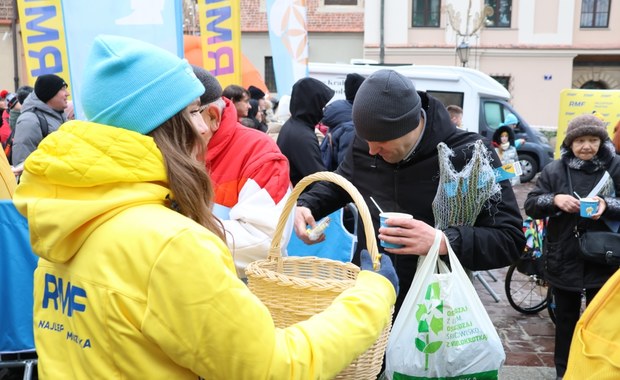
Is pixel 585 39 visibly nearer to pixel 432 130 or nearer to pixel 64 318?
pixel 432 130

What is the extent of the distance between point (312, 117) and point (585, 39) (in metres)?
23.4

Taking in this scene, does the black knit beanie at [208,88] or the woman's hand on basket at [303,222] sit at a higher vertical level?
the black knit beanie at [208,88]

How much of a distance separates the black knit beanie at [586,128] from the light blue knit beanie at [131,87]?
3.33 m

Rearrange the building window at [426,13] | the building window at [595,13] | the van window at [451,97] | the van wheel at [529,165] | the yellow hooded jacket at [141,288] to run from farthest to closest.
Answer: the building window at [595,13]
the building window at [426,13]
the van wheel at [529,165]
the van window at [451,97]
the yellow hooded jacket at [141,288]

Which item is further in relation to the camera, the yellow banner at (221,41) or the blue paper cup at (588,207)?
the yellow banner at (221,41)

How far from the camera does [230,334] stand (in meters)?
1.19

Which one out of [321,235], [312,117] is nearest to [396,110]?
[321,235]

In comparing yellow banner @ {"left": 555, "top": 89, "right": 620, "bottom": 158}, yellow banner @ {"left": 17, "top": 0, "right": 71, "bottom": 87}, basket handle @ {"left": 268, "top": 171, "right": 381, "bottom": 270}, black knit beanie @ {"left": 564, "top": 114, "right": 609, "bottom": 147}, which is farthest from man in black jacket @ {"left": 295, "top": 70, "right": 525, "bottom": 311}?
yellow banner @ {"left": 555, "top": 89, "right": 620, "bottom": 158}

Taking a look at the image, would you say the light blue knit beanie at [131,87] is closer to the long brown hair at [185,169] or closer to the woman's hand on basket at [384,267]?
the long brown hair at [185,169]

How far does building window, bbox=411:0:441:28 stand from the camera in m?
24.8

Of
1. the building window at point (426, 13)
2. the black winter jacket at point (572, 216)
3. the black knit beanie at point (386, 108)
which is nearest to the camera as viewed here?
the black knit beanie at point (386, 108)

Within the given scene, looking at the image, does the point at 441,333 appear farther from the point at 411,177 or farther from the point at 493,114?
the point at 493,114

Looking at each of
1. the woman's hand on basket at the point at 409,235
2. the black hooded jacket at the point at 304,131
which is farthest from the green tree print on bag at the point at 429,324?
the black hooded jacket at the point at 304,131

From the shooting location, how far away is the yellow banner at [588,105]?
12820 mm
